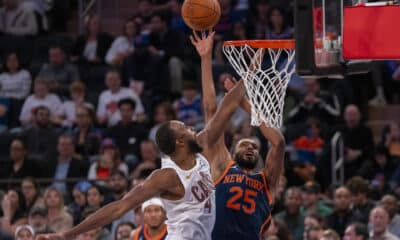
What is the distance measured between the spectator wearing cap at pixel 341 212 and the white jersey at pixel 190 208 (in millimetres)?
4734

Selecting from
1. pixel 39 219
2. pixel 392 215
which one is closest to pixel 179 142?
pixel 39 219

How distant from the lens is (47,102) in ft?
46.4

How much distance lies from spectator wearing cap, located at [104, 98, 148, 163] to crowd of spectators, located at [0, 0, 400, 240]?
0.04ft

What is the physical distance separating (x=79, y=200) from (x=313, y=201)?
258cm

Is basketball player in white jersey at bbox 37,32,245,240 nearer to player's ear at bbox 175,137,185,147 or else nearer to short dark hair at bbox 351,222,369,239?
player's ear at bbox 175,137,185,147

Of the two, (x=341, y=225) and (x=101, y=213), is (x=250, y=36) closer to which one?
(x=341, y=225)

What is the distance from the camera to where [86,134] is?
13641 mm

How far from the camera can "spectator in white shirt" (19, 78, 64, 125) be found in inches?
556

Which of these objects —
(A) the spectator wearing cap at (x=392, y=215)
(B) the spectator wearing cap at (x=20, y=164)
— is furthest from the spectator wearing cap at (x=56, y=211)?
(A) the spectator wearing cap at (x=392, y=215)

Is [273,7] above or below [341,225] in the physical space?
above

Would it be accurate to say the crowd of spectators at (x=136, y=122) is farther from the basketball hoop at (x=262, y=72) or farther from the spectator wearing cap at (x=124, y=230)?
the basketball hoop at (x=262, y=72)

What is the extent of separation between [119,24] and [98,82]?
1787 mm

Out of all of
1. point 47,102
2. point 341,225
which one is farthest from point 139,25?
point 341,225

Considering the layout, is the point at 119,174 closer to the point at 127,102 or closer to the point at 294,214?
the point at 127,102
